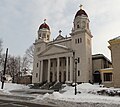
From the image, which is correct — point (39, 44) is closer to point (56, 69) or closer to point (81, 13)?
point (56, 69)

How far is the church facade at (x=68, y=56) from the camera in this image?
40.7 meters

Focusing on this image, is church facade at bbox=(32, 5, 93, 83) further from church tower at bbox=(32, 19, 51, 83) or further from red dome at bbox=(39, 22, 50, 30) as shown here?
red dome at bbox=(39, 22, 50, 30)

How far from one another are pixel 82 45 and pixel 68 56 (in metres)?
4.60

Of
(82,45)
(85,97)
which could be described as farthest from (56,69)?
(85,97)

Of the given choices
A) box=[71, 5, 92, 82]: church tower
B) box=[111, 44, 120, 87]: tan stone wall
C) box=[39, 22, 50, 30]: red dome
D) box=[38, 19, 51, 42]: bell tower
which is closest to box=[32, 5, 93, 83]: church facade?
box=[71, 5, 92, 82]: church tower

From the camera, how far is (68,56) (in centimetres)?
4209

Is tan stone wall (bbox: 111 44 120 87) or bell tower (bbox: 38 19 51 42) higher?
bell tower (bbox: 38 19 51 42)

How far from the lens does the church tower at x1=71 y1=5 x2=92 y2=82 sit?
40.2 m

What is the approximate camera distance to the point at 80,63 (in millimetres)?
41125

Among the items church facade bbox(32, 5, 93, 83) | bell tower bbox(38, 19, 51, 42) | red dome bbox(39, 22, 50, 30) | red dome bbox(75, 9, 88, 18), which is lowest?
church facade bbox(32, 5, 93, 83)

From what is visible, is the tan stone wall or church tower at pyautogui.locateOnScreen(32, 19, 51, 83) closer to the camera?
the tan stone wall

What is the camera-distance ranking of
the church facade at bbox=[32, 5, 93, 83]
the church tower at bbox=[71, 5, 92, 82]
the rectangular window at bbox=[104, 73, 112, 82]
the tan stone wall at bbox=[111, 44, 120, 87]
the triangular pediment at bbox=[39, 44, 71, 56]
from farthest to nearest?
the triangular pediment at bbox=[39, 44, 71, 56] < the church facade at bbox=[32, 5, 93, 83] < the church tower at bbox=[71, 5, 92, 82] < the rectangular window at bbox=[104, 73, 112, 82] < the tan stone wall at bbox=[111, 44, 120, 87]

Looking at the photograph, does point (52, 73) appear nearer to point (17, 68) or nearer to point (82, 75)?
point (82, 75)

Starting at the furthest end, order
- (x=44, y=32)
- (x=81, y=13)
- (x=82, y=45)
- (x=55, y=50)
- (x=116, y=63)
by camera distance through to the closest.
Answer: (x=44, y=32), (x=81, y=13), (x=55, y=50), (x=82, y=45), (x=116, y=63)
